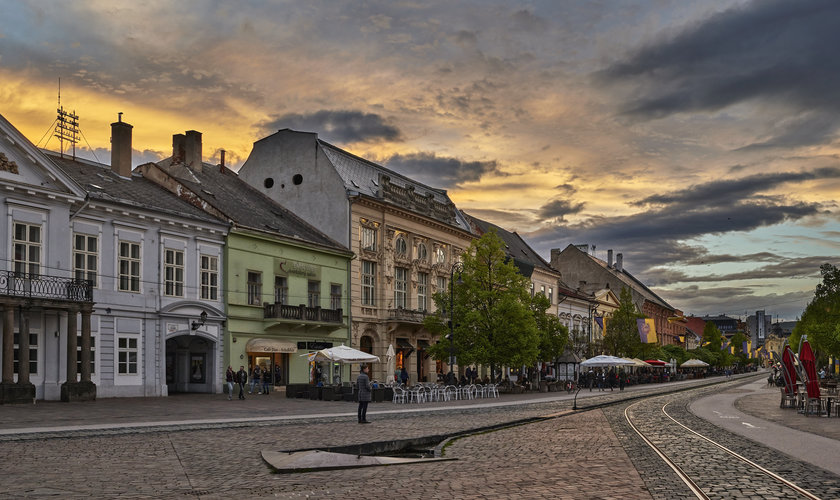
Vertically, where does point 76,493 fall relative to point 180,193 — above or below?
below

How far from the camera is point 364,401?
82.9ft

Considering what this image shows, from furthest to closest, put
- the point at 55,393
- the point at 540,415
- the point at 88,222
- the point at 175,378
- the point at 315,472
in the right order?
the point at 175,378, the point at 88,222, the point at 55,393, the point at 540,415, the point at 315,472

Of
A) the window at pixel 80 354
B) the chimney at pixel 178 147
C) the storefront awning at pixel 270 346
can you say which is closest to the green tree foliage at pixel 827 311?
the storefront awning at pixel 270 346

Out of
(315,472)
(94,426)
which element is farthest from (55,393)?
(315,472)

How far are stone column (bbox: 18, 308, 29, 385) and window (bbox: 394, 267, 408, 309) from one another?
89.8 feet

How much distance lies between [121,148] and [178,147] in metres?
6.71

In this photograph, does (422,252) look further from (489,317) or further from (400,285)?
(489,317)

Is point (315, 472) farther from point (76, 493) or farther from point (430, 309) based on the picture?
point (430, 309)

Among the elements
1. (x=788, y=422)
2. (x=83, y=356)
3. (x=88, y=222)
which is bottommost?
(x=788, y=422)

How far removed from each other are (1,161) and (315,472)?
23459 mm

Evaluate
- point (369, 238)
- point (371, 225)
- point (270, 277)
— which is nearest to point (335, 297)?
point (369, 238)

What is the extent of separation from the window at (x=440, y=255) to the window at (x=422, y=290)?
5.74ft

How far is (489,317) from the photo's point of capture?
5088 centimetres

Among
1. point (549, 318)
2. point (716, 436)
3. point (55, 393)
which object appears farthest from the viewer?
point (549, 318)
